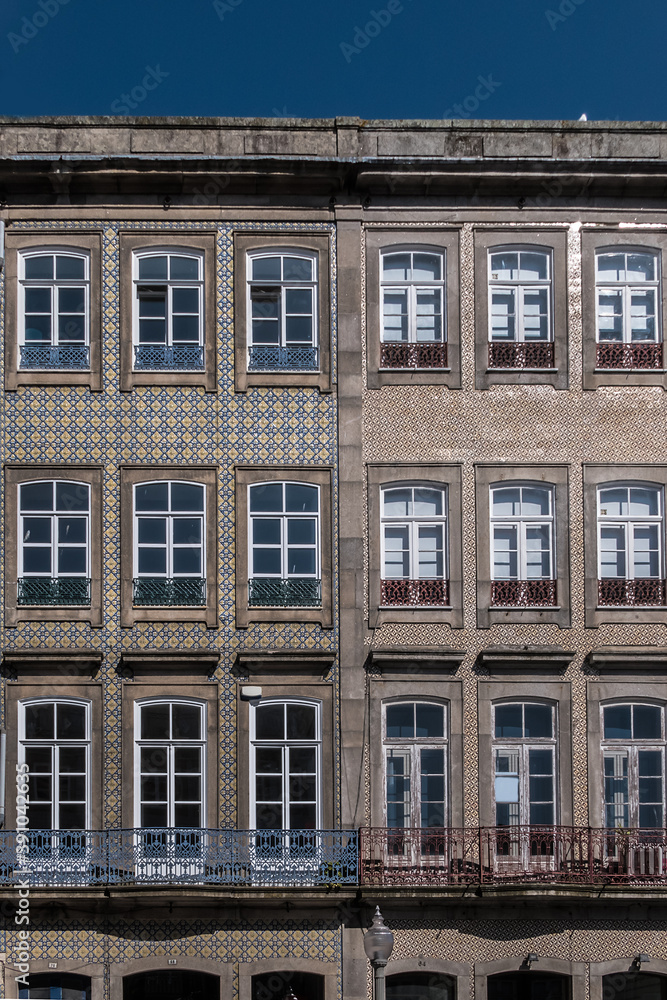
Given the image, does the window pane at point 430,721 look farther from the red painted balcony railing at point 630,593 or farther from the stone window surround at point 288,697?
the red painted balcony railing at point 630,593

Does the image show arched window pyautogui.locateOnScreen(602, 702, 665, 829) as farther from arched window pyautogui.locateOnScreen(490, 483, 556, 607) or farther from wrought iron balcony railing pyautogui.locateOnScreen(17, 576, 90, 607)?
wrought iron balcony railing pyautogui.locateOnScreen(17, 576, 90, 607)

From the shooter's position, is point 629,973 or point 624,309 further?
point 624,309

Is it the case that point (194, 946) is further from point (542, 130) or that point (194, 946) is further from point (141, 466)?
point (542, 130)

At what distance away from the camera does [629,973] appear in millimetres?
18922

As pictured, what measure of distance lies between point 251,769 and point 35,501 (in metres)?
5.20

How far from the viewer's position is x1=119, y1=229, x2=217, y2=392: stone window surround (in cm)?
1989

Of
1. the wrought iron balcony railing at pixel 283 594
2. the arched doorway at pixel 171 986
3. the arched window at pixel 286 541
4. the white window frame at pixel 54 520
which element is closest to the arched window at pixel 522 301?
the arched window at pixel 286 541

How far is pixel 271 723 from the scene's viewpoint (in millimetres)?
19359

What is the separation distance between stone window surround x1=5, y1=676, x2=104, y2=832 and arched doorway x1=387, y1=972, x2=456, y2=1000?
17.0 feet

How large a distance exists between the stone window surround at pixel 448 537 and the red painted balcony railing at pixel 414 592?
10cm

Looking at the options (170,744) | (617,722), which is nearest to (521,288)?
(617,722)

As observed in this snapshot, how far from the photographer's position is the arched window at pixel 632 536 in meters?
19.9

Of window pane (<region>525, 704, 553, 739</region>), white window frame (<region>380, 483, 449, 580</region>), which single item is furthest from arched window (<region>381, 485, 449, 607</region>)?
window pane (<region>525, 704, 553, 739</region>)

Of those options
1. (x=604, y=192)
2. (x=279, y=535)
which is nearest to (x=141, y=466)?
(x=279, y=535)
